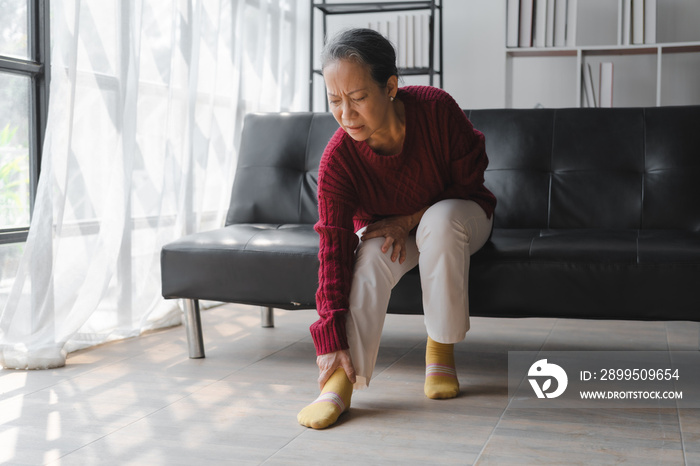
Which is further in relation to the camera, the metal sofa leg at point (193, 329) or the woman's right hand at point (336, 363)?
the metal sofa leg at point (193, 329)

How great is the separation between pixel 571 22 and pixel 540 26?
15 centimetres

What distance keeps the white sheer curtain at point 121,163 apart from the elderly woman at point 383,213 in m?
0.95

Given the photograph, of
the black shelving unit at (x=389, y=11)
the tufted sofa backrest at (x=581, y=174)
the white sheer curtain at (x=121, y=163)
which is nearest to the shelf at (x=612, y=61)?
the black shelving unit at (x=389, y=11)

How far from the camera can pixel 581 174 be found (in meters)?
2.29

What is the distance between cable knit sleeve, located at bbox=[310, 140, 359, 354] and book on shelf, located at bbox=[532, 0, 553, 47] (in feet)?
7.64

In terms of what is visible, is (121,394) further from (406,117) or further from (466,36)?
(466,36)

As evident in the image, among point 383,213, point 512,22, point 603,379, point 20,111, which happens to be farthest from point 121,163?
point 512,22

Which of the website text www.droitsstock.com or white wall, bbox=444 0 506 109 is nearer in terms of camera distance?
the website text www.droitsstock.com

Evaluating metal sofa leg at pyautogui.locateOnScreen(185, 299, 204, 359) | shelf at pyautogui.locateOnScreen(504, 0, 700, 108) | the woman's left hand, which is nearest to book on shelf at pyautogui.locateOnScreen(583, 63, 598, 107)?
shelf at pyautogui.locateOnScreen(504, 0, 700, 108)

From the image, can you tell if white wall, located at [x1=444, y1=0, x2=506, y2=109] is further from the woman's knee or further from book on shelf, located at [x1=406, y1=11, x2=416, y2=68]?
the woman's knee

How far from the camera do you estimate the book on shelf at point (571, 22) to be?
370 centimetres

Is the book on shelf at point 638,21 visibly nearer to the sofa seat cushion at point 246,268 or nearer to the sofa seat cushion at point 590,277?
the sofa seat cushion at point 590,277

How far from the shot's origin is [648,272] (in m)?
1.75

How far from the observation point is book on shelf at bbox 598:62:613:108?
3.81 metres
